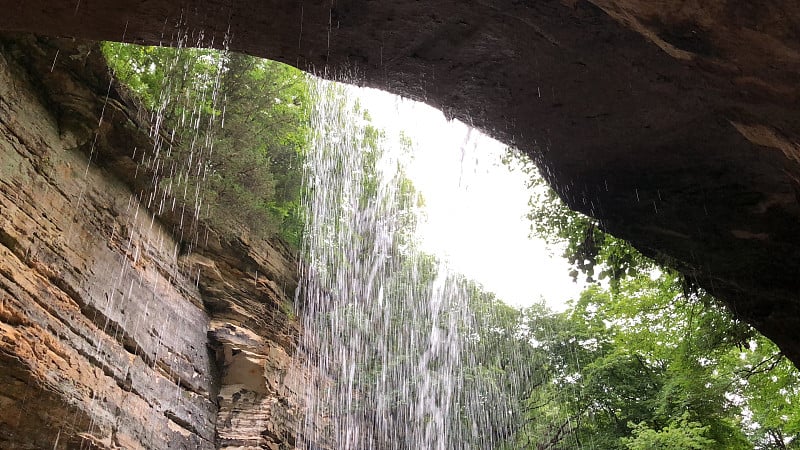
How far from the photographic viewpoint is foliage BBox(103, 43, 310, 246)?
10.9 meters

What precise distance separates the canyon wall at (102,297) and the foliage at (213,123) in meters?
0.59

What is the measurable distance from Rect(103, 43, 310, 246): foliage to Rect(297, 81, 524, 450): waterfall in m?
3.41

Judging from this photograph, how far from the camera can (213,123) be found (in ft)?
37.9

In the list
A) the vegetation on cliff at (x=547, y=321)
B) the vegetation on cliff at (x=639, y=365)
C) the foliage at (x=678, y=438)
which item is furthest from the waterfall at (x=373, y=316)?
the foliage at (x=678, y=438)

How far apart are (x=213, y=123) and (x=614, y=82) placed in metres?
8.18

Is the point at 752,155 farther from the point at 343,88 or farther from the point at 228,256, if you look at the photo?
the point at 343,88

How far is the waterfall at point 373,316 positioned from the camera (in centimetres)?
1606

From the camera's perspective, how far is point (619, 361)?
1722 centimetres

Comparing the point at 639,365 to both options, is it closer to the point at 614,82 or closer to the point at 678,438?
the point at 678,438

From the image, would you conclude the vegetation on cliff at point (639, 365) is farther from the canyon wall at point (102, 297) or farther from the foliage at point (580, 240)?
the canyon wall at point (102, 297)

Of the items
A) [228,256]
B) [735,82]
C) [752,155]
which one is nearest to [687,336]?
[752,155]

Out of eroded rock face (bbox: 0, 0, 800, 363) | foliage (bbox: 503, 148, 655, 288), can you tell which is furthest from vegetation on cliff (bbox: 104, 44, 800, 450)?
eroded rock face (bbox: 0, 0, 800, 363)

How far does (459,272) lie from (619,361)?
663cm

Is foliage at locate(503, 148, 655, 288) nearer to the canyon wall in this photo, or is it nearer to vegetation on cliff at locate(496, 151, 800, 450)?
vegetation on cliff at locate(496, 151, 800, 450)
